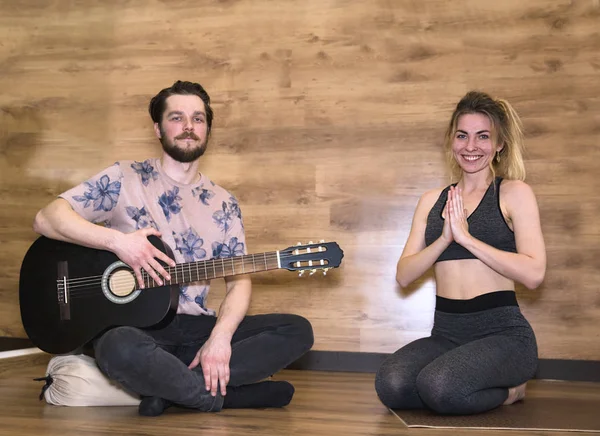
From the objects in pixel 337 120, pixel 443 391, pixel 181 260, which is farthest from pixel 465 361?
pixel 337 120

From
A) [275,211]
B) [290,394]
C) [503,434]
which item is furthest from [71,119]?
[503,434]

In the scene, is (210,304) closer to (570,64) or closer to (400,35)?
(400,35)

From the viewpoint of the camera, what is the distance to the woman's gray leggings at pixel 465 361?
2.53 meters

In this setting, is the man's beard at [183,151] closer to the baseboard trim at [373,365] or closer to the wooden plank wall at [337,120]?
the wooden plank wall at [337,120]

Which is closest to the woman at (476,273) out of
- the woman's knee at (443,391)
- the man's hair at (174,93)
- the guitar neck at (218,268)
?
the woman's knee at (443,391)

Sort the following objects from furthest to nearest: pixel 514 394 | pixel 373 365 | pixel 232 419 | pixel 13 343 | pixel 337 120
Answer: pixel 13 343 < pixel 337 120 < pixel 373 365 < pixel 514 394 < pixel 232 419

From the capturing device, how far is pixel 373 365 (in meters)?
3.83

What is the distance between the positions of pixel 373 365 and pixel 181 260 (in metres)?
1.46

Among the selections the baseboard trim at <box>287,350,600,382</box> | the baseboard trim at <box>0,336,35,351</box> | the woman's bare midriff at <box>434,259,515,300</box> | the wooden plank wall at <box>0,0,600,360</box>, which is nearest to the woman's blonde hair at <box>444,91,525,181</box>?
the woman's bare midriff at <box>434,259,515,300</box>

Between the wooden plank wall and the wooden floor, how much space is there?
737 mm

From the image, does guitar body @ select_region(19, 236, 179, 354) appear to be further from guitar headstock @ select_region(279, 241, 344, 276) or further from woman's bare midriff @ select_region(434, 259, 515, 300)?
woman's bare midriff @ select_region(434, 259, 515, 300)

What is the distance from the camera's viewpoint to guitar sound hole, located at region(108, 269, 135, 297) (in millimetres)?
2609

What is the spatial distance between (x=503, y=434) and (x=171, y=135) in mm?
1591

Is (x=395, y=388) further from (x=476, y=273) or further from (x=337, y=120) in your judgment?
(x=337, y=120)
